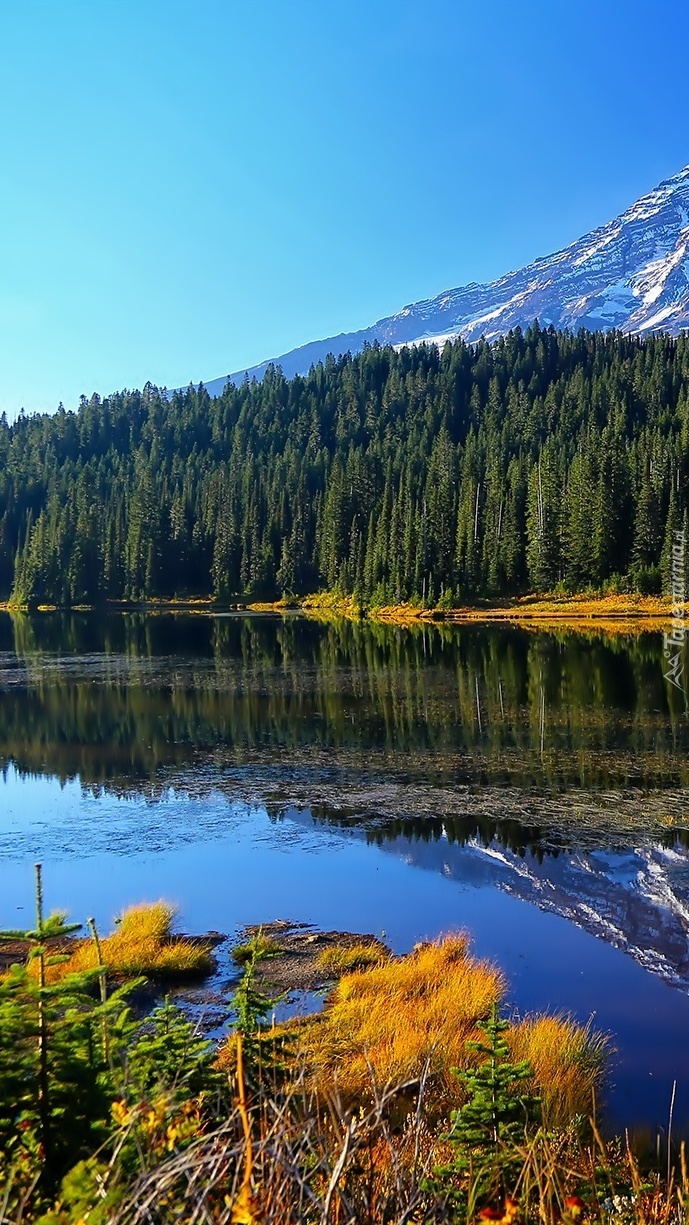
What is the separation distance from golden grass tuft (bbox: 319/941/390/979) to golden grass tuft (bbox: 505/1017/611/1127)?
326 centimetres

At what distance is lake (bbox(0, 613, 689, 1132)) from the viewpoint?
14.7 meters

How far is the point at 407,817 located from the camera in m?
23.0

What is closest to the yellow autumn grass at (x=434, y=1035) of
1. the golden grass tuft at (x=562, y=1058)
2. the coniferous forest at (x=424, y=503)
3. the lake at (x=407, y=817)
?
the golden grass tuft at (x=562, y=1058)

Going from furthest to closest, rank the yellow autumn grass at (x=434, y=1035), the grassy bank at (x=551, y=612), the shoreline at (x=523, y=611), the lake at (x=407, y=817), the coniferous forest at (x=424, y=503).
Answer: the coniferous forest at (x=424, y=503)
the grassy bank at (x=551, y=612)
the shoreline at (x=523, y=611)
the lake at (x=407, y=817)
the yellow autumn grass at (x=434, y=1035)

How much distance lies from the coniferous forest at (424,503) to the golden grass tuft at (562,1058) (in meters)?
85.4

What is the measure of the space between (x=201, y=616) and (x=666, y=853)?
102667mm

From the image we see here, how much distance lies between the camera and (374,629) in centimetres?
8700

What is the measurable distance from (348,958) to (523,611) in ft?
283

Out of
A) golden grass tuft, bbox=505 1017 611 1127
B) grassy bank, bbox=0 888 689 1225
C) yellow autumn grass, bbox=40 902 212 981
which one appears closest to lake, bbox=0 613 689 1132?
golden grass tuft, bbox=505 1017 611 1127

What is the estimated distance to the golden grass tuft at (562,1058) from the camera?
32.6 feet

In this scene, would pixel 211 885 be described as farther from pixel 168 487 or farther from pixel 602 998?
pixel 168 487

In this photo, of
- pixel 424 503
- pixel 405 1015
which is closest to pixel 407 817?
pixel 405 1015

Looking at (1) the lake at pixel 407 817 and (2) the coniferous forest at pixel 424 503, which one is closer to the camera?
(1) the lake at pixel 407 817

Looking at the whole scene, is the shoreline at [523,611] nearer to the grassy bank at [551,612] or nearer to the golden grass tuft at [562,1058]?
the grassy bank at [551,612]
